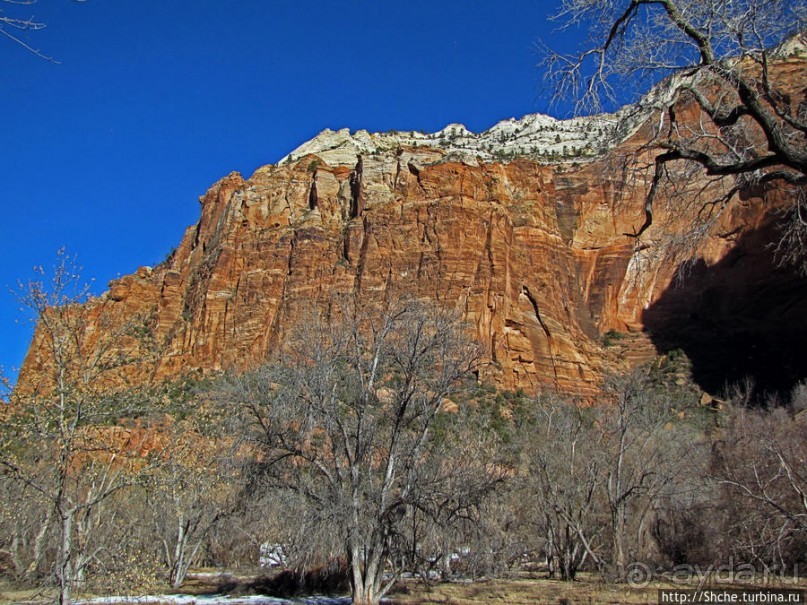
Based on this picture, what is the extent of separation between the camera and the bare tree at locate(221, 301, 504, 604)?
14.4 metres

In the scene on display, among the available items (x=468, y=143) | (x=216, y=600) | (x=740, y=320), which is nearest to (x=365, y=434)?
(x=216, y=600)

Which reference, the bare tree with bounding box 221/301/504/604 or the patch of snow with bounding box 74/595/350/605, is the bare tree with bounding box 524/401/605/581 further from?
the patch of snow with bounding box 74/595/350/605

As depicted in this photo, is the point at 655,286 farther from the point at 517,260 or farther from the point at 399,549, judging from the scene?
the point at 399,549

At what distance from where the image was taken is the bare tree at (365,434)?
47.3 feet

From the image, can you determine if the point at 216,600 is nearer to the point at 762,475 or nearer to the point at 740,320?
the point at 762,475

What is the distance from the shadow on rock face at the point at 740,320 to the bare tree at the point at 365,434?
56332mm

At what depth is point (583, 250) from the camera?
3302 inches

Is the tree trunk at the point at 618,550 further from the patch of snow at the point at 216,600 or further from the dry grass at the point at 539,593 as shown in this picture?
the patch of snow at the point at 216,600

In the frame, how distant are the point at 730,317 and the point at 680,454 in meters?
52.6

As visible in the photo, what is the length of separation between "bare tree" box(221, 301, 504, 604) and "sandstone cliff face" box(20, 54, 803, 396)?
4817 cm

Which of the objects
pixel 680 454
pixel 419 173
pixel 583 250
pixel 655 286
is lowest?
pixel 680 454

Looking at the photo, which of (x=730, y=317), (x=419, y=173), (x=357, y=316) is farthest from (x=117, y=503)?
(x=730, y=317)

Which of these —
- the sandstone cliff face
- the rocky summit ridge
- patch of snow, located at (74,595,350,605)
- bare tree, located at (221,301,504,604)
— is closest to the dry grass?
patch of snow, located at (74,595,350,605)

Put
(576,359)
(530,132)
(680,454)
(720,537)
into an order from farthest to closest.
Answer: (530,132)
(576,359)
(680,454)
(720,537)
